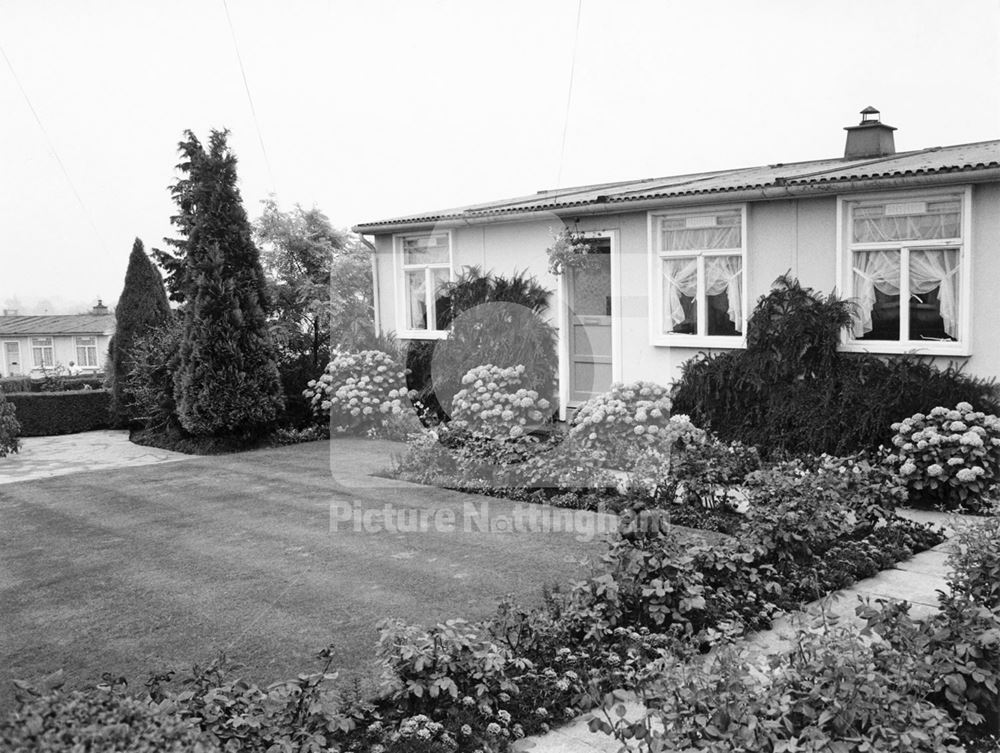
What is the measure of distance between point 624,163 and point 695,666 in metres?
15.0

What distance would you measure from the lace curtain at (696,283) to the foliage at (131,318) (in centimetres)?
926

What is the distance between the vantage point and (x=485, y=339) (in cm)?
1249

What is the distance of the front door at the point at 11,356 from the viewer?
29.6 metres

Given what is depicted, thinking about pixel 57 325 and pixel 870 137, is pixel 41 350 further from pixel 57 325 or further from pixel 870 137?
pixel 870 137

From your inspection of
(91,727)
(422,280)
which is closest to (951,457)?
(91,727)

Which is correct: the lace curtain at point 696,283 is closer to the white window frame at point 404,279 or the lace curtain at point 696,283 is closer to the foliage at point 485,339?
the foliage at point 485,339

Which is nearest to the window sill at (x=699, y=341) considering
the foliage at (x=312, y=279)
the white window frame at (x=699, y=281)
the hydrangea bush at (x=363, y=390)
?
the white window frame at (x=699, y=281)

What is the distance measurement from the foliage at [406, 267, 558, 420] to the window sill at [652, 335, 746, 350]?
1839 millimetres

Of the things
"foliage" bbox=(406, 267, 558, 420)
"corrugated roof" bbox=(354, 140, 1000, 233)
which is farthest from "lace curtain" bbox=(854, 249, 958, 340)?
"foliage" bbox=(406, 267, 558, 420)

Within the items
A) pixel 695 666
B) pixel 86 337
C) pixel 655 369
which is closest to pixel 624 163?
pixel 655 369

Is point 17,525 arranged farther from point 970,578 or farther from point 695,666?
point 970,578

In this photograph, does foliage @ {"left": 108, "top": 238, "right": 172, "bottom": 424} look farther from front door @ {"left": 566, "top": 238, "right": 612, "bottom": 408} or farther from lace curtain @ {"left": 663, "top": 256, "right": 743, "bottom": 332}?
lace curtain @ {"left": 663, "top": 256, "right": 743, "bottom": 332}

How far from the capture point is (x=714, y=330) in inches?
416

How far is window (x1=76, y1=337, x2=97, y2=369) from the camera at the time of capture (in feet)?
97.5
